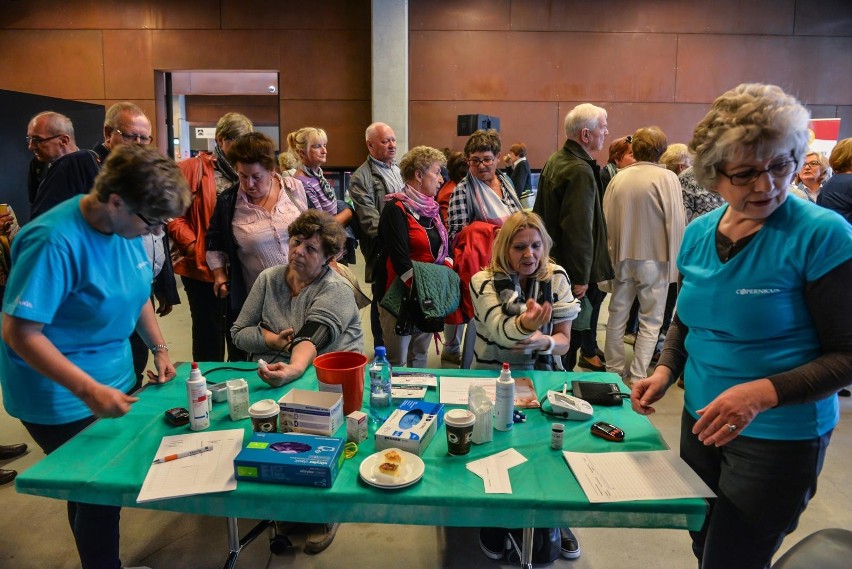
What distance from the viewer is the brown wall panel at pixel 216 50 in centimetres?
752

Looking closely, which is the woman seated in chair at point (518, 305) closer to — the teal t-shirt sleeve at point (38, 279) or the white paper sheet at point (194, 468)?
the white paper sheet at point (194, 468)

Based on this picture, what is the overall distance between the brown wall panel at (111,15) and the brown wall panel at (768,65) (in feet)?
20.9

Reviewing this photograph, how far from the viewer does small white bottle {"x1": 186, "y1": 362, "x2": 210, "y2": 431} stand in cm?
150

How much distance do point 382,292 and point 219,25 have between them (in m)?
6.13

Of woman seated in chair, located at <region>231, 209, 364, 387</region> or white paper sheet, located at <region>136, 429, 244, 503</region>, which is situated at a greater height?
woman seated in chair, located at <region>231, 209, 364, 387</region>

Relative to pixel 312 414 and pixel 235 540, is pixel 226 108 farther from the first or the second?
pixel 312 414

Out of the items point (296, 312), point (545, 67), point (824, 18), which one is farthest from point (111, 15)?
point (824, 18)

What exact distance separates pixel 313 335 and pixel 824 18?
8572 mm

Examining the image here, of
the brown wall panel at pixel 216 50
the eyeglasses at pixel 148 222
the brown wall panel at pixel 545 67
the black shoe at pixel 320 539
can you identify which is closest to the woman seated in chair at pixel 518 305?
the black shoe at pixel 320 539

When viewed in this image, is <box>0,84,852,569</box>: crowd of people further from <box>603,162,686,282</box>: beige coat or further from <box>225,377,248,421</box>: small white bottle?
<box>225,377,248,421</box>: small white bottle

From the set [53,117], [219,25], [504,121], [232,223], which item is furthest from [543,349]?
[219,25]

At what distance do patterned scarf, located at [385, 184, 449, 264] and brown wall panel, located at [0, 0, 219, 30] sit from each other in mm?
6023

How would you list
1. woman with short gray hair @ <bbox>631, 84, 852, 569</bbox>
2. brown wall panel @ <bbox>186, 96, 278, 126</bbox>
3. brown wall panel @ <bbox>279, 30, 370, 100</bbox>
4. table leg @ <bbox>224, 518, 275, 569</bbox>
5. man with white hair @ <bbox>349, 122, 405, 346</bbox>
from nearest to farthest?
woman with short gray hair @ <bbox>631, 84, 852, 569</bbox>, table leg @ <bbox>224, 518, 275, 569</bbox>, man with white hair @ <bbox>349, 122, 405, 346</bbox>, brown wall panel @ <bbox>279, 30, 370, 100</bbox>, brown wall panel @ <bbox>186, 96, 278, 126</bbox>

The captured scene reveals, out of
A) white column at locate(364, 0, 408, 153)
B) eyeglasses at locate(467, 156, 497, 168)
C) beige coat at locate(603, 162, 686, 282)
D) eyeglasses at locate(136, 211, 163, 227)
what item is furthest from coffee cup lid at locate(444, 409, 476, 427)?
white column at locate(364, 0, 408, 153)
